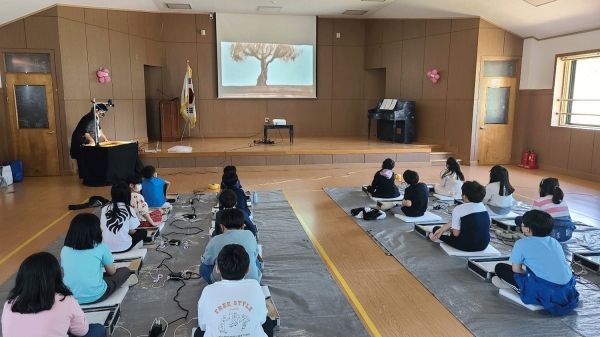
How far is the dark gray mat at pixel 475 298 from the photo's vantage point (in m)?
2.97

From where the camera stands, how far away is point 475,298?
340 centimetres

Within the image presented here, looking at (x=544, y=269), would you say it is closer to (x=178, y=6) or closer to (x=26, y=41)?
(x=26, y=41)

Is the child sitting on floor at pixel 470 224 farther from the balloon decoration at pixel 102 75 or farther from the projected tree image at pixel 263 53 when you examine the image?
the projected tree image at pixel 263 53

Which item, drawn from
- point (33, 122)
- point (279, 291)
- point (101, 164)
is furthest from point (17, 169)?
point (279, 291)

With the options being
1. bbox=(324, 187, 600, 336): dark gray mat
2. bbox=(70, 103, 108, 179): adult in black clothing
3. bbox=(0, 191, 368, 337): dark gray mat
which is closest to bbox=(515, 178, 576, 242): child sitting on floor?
bbox=(324, 187, 600, 336): dark gray mat

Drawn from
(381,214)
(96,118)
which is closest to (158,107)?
(96,118)

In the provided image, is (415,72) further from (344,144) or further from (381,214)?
(381,214)

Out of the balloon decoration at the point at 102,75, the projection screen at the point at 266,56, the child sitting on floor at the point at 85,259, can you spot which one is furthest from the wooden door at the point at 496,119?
the child sitting on floor at the point at 85,259

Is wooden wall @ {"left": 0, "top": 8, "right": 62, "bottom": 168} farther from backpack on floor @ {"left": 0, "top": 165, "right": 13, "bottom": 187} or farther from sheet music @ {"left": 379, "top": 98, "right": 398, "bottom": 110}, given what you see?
sheet music @ {"left": 379, "top": 98, "right": 398, "bottom": 110}

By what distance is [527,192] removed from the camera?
23.8ft

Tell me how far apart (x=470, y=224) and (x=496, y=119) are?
6597 millimetres

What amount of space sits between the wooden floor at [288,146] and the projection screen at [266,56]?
1.51 m

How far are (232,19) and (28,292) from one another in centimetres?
1090

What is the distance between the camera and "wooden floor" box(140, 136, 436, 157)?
31.0 feet
